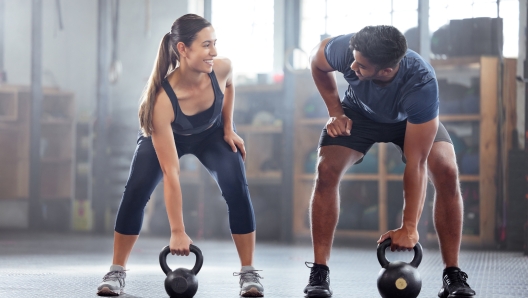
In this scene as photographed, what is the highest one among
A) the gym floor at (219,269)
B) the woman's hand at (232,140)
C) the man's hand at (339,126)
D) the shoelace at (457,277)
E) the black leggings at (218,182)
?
the man's hand at (339,126)

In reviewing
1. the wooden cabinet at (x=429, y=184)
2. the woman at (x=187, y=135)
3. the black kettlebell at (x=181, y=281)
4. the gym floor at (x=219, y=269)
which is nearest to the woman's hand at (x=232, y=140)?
the woman at (x=187, y=135)

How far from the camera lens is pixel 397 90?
2357mm

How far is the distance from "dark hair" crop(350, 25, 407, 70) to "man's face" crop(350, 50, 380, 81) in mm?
14

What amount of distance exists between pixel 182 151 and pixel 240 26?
474 cm

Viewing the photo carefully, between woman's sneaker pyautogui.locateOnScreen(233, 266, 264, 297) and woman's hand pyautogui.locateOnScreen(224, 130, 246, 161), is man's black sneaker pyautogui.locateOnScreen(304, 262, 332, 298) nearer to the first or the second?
woman's sneaker pyautogui.locateOnScreen(233, 266, 264, 297)

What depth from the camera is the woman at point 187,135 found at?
7.98ft

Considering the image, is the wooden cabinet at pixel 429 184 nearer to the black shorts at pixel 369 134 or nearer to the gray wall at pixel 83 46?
the gray wall at pixel 83 46

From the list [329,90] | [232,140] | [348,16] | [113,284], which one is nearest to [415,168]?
[329,90]

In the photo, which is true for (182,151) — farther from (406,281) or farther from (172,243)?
(406,281)

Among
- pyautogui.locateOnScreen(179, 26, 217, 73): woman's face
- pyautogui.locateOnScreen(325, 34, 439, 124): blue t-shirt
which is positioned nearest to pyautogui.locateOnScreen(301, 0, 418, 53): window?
pyautogui.locateOnScreen(325, 34, 439, 124): blue t-shirt

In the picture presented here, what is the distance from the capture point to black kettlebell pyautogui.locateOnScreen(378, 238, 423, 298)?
2.23m

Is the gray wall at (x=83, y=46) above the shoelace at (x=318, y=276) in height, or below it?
above

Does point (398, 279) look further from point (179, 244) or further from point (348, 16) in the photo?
point (348, 16)

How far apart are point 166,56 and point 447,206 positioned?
1236 mm
